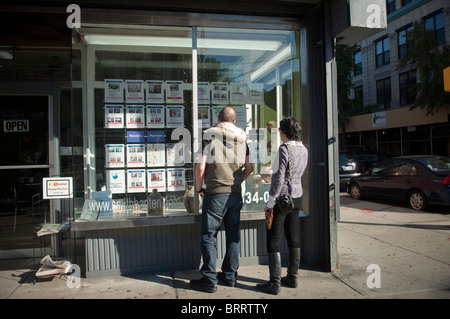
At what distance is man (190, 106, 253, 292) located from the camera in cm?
409

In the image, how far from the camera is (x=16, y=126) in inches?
226

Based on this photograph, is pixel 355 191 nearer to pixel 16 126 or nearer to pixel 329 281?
Answer: pixel 329 281

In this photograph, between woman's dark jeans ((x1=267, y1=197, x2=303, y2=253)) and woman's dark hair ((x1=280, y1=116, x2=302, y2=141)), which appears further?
woman's dark hair ((x1=280, y1=116, x2=302, y2=141))

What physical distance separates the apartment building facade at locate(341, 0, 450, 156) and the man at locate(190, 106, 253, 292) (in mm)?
17691

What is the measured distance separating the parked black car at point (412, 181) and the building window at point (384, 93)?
16.0 metres

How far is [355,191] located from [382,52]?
17.6 metres

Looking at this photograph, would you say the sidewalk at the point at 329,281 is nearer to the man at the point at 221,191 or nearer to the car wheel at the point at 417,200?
the man at the point at 221,191

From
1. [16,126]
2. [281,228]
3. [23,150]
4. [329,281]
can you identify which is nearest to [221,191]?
[281,228]

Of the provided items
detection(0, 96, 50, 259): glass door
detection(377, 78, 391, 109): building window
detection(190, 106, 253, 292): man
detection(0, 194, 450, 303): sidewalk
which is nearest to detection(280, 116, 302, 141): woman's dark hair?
detection(190, 106, 253, 292): man

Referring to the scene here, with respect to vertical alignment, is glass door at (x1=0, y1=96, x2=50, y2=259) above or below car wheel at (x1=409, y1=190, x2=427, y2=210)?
above

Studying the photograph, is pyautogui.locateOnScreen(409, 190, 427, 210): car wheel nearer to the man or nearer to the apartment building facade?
the man

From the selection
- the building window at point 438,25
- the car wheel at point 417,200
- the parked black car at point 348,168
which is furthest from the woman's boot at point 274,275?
the building window at point 438,25

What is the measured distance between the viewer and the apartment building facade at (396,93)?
19.6 metres

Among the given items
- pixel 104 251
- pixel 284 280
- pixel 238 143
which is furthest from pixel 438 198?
pixel 104 251
